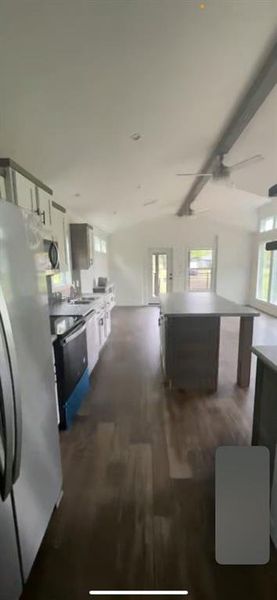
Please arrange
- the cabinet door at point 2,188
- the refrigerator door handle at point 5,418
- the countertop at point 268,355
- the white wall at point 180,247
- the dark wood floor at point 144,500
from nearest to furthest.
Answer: the refrigerator door handle at point 5,418 → the dark wood floor at point 144,500 → the countertop at point 268,355 → the cabinet door at point 2,188 → the white wall at point 180,247

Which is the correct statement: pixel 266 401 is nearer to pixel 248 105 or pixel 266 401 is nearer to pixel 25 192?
pixel 25 192

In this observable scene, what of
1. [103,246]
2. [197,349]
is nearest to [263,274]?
[103,246]

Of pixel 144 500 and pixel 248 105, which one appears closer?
pixel 144 500

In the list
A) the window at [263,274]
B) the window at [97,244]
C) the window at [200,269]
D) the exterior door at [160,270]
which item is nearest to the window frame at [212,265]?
the window at [200,269]

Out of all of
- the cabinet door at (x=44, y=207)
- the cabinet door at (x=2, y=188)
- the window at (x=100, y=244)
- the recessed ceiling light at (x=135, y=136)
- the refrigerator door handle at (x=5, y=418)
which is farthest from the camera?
Answer: the window at (x=100, y=244)

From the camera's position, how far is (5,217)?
3.34 ft

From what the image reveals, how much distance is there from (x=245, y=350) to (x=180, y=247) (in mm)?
5689

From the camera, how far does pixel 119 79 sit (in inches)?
74.8

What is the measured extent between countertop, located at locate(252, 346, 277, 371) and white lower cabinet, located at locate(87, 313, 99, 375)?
2090 mm

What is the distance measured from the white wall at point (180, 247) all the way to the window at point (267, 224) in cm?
60

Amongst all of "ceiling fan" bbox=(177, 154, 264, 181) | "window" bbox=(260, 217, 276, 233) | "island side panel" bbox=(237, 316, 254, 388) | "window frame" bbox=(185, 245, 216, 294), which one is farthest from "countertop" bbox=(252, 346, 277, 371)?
"window frame" bbox=(185, 245, 216, 294)

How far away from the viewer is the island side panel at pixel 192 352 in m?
2.97

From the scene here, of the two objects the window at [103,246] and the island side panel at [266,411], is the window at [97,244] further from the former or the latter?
the island side panel at [266,411]

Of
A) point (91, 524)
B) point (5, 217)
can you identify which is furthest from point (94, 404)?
point (5, 217)
